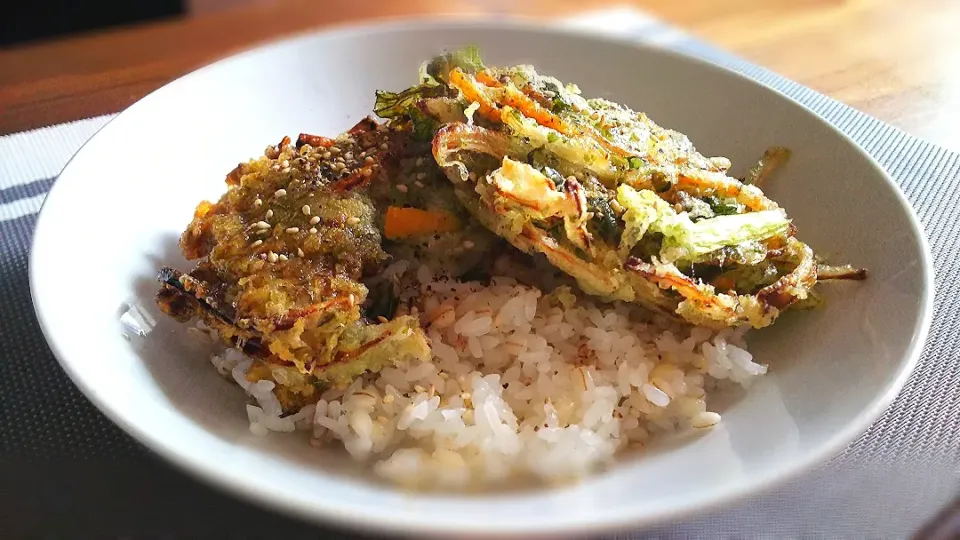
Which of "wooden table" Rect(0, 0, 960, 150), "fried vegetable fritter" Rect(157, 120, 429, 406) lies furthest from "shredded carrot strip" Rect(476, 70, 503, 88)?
"wooden table" Rect(0, 0, 960, 150)

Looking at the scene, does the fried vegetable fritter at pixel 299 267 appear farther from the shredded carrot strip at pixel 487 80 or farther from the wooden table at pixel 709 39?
the wooden table at pixel 709 39

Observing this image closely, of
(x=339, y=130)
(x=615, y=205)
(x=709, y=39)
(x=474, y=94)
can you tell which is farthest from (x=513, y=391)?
(x=709, y=39)

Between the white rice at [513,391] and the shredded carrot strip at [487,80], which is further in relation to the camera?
the shredded carrot strip at [487,80]

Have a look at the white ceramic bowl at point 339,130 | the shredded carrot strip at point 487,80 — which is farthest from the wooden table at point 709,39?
the shredded carrot strip at point 487,80

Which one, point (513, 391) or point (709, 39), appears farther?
point (709, 39)

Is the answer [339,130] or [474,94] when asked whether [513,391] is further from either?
[339,130]

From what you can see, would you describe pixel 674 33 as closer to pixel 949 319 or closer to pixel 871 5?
pixel 871 5
